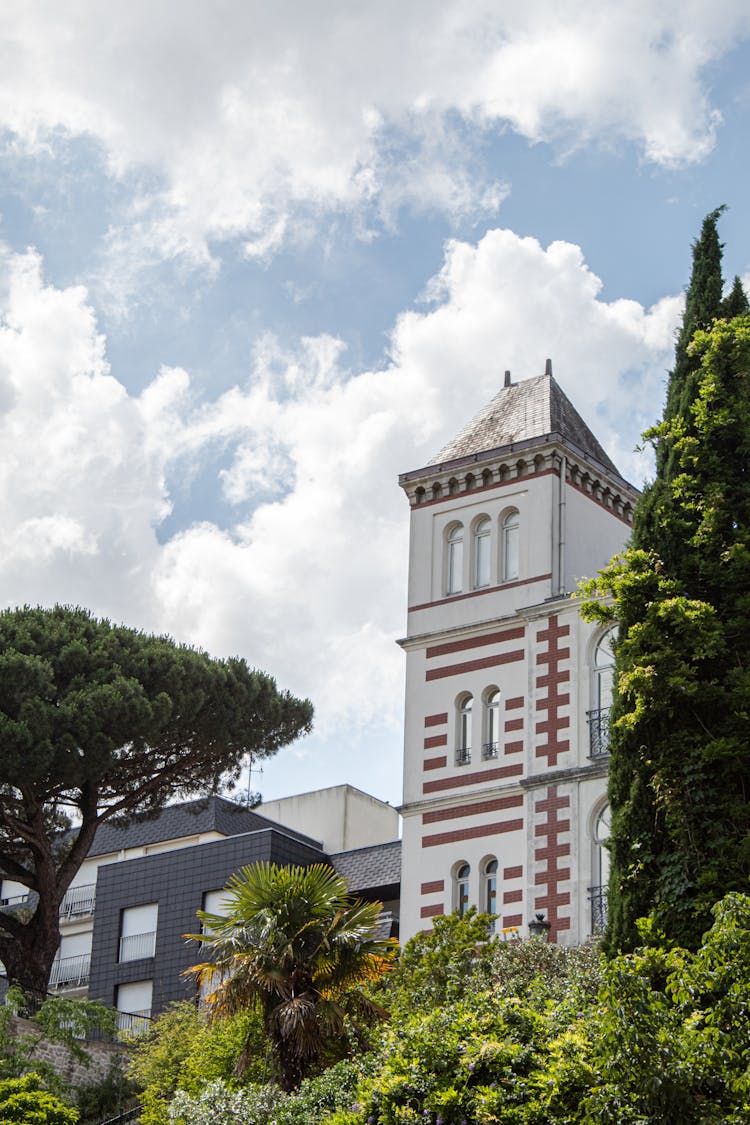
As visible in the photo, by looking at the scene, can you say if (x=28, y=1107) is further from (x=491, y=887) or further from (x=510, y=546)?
(x=510, y=546)

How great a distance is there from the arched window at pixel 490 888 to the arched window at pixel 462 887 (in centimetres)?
43

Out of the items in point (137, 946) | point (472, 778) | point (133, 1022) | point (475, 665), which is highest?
point (475, 665)

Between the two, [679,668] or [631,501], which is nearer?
[679,668]

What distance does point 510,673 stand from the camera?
36.3 m

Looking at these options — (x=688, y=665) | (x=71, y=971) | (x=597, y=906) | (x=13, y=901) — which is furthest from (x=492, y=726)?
(x=13, y=901)

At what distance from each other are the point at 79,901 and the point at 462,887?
73.6 feet

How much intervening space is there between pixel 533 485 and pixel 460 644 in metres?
4.03

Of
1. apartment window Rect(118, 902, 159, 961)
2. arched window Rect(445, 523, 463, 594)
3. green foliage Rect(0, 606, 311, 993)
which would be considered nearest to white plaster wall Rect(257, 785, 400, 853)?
apartment window Rect(118, 902, 159, 961)

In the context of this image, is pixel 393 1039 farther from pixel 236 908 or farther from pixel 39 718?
pixel 39 718

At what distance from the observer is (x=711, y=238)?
2647cm

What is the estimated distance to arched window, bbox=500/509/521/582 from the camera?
37.9m

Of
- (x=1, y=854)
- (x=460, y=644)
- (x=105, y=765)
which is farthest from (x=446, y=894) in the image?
(x=1, y=854)

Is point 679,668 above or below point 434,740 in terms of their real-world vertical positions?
below

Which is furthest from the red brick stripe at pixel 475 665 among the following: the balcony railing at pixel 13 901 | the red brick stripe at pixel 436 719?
the balcony railing at pixel 13 901
